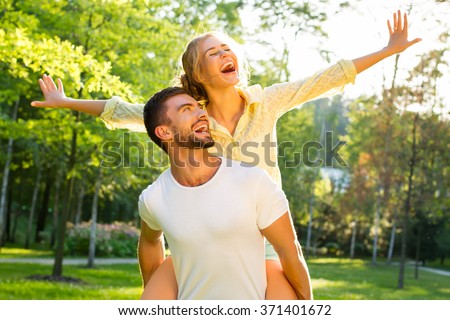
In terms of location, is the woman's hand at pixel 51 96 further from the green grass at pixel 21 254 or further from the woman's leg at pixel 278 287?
the green grass at pixel 21 254

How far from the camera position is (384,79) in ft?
82.8

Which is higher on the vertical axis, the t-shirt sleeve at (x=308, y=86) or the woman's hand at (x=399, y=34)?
the woman's hand at (x=399, y=34)

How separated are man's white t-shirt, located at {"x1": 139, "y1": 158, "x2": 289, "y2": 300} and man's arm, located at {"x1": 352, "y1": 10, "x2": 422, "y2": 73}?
1166 mm

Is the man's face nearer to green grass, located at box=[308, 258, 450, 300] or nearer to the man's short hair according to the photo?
the man's short hair

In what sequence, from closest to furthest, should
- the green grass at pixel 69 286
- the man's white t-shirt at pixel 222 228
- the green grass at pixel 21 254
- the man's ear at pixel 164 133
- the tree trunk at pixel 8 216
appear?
the man's white t-shirt at pixel 222 228 → the man's ear at pixel 164 133 → the green grass at pixel 69 286 → the green grass at pixel 21 254 → the tree trunk at pixel 8 216

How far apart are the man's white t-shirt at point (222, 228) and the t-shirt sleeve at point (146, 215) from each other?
77 mm

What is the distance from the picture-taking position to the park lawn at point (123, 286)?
1166 centimetres

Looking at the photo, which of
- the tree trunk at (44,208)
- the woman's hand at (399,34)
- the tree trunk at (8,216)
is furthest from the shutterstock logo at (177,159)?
the tree trunk at (8,216)

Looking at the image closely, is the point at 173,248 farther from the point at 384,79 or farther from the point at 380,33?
the point at 384,79

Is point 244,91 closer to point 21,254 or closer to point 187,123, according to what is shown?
point 187,123

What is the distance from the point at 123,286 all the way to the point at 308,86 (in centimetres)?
Result: 1164

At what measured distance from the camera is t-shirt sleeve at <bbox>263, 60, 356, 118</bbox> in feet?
11.2

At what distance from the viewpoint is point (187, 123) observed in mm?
2631

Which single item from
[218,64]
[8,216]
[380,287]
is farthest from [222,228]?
[8,216]
